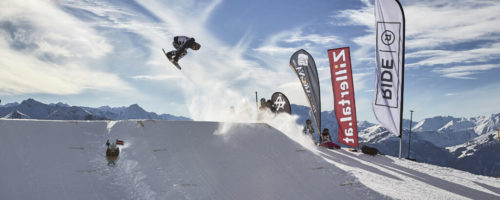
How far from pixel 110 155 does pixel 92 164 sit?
1.88 feet

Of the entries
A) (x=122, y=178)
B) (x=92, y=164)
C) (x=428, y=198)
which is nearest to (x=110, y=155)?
(x=92, y=164)

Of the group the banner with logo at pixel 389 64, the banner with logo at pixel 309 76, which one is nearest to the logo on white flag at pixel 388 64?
the banner with logo at pixel 389 64

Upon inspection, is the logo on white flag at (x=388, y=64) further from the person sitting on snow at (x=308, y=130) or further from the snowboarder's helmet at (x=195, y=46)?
the snowboarder's helmet at (x=195, y=46)

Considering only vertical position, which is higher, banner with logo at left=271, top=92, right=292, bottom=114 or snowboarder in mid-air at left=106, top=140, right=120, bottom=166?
banner with logo at left=271, top=92, right=292, bottom=114

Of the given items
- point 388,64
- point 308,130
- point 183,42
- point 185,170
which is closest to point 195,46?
point 183,42

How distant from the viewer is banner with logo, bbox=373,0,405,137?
13328 millimetres

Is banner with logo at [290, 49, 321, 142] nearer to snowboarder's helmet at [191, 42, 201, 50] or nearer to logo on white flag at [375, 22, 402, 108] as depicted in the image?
logo on white flag at [375, 22, 402, 108]

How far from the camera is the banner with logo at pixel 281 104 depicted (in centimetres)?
1973

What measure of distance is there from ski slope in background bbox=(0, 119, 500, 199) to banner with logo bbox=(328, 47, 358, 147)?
3544mm

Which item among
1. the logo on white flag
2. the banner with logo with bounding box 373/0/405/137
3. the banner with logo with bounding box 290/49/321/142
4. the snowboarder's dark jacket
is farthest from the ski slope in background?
the banner with logo with bounding box 290/49/321/142

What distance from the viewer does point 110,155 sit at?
900cm

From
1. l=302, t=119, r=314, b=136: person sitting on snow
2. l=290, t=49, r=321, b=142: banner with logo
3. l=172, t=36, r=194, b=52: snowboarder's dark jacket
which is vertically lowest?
l=302, t=119, r=314, b=136: person sitting on snow

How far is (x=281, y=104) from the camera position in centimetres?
1984

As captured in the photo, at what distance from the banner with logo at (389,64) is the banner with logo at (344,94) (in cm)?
181
